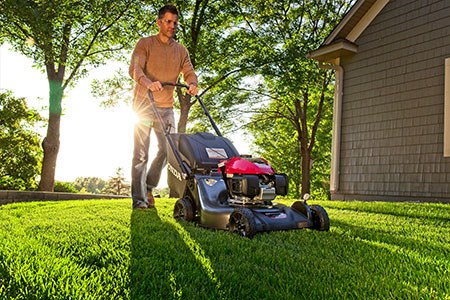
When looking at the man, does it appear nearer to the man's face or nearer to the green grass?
the man's face

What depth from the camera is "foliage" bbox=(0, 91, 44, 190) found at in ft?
52.4

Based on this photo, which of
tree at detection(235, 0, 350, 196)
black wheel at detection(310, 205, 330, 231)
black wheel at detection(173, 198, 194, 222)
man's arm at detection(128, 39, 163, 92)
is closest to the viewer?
black wheel at detection(310, 205, 330, 231)

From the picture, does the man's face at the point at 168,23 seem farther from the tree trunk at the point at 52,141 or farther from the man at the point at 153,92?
the tree trunk at the point at 52,141

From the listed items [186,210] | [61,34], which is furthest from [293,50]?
[186,210]

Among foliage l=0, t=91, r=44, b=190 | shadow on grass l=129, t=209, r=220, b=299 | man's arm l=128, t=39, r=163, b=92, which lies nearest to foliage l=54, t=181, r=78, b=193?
foliage l=0, t=91, r=44, b=190

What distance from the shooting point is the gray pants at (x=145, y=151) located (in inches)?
207

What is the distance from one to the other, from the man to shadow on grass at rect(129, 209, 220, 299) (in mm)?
1944

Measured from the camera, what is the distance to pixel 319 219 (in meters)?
3.89

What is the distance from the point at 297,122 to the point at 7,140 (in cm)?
1201

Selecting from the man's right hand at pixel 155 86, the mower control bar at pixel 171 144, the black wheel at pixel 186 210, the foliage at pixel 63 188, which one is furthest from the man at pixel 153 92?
the foliage at pixel 63 188

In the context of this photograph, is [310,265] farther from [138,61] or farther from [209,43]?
[209,43]

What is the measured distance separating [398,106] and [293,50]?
597cm

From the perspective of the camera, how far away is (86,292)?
190 centimetres

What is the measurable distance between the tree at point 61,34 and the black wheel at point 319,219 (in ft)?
35.2
